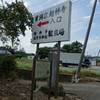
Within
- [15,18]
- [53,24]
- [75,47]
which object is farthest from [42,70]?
[75,47]

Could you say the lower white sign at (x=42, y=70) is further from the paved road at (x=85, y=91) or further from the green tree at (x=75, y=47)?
the green tree at (x=75, y=47)

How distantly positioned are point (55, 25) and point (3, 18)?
8.32 feet

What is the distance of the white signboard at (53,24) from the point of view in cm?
448

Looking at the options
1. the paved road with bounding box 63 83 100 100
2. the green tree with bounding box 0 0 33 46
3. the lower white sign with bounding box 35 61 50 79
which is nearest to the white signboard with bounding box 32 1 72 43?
the green tree with bounding box 0 0 33 46

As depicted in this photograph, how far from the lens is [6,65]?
5887mm

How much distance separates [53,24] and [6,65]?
3.04m

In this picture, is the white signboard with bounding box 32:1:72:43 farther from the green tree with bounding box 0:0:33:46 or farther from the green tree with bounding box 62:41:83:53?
the green tree with bounding box 62:41:83:53

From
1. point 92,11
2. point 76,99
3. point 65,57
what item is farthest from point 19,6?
point 65,57

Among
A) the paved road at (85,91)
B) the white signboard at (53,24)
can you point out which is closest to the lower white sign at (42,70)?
the white signboard at (53,24)

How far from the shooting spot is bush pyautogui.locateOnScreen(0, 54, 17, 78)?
5.82m

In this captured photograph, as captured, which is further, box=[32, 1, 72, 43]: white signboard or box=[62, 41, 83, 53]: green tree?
box=[62, 41, 83, 53]: green tree

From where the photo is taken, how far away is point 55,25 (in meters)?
4.82

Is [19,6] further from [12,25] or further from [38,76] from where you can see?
[38,76]

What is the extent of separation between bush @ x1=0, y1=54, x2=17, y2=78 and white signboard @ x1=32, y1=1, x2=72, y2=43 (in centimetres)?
152
